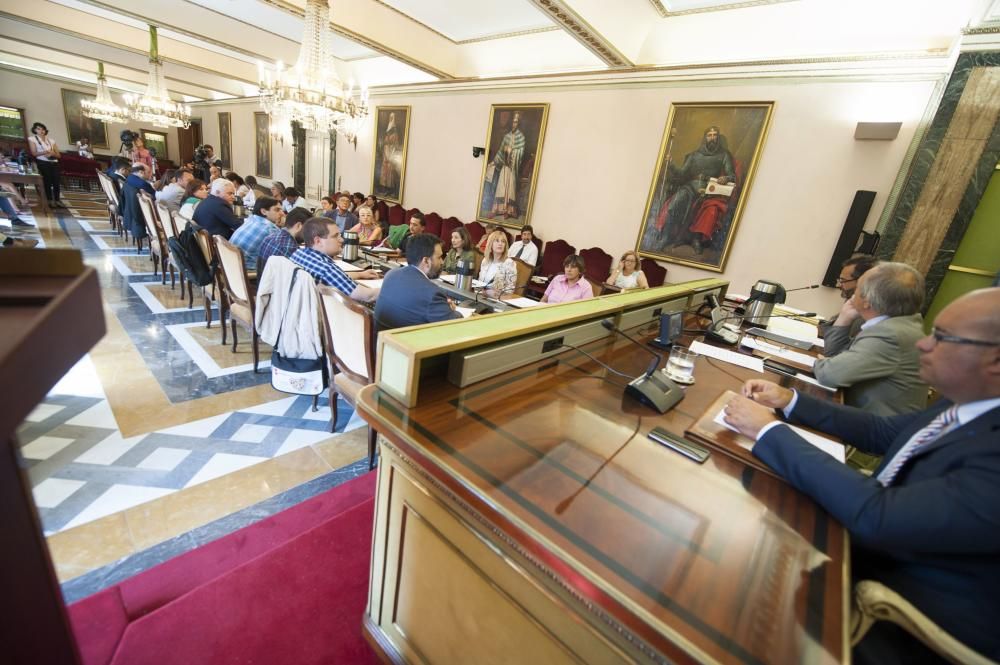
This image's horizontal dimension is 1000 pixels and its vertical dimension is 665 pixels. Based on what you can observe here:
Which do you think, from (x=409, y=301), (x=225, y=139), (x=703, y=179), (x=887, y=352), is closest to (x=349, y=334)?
(x=409, y=301)

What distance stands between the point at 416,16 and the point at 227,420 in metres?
5.11

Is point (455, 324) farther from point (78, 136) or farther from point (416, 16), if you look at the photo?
point (78, 136)

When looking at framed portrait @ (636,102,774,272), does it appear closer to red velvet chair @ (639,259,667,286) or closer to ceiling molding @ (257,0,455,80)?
red velvet chair @ (639,259,667,286)

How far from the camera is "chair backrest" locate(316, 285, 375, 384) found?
1787mm

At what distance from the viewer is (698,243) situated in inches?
172

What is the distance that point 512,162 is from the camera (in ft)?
18.8

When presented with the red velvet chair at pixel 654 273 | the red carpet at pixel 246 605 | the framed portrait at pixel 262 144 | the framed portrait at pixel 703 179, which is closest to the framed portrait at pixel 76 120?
the framed portrait at pixel 262 144

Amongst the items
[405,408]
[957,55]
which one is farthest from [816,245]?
[405,408]

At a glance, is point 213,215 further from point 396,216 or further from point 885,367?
point 885,367

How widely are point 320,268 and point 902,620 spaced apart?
8.42 ft

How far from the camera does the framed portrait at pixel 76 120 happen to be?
12142mm

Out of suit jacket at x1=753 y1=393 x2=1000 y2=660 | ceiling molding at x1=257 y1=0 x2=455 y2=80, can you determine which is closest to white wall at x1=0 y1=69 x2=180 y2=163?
ceiling molding at x1=257 y1=0 x2=455 y2=80

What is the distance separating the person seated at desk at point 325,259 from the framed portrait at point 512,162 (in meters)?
3.63

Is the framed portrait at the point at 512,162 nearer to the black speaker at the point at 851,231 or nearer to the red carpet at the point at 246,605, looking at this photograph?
the black speaker at the point at 851,231
